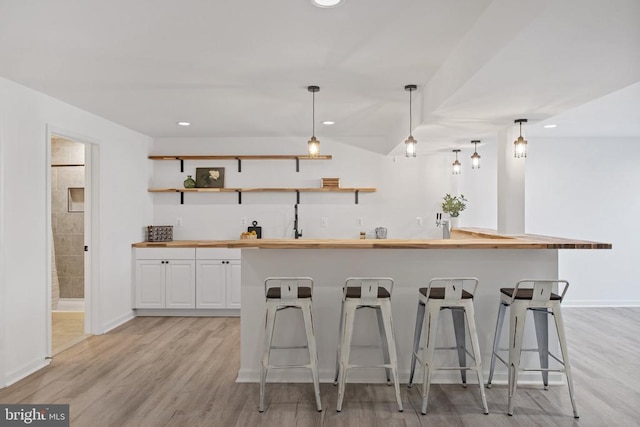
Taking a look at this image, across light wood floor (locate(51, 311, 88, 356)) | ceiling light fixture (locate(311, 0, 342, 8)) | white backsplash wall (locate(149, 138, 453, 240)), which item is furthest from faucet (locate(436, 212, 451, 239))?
light wood floor (locate(51, 311, 88, 356))

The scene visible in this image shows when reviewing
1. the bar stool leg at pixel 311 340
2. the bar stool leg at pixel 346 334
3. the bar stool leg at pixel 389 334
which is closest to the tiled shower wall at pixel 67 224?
the bar stool leg at pixel 311 340

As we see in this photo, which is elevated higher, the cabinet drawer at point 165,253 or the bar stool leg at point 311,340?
the cabinet drawer at point 165,253

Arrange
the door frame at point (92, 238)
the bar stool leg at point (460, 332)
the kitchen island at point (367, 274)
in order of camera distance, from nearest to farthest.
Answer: the bar stool leg at point (460, 332) → the kitchen island at point (367, 274) → the door frame at point (92, 238)

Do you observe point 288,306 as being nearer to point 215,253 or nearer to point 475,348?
point 475,348

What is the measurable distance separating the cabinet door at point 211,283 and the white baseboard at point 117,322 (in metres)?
0.83

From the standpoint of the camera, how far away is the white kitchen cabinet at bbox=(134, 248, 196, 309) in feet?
17.7

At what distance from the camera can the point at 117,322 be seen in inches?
197

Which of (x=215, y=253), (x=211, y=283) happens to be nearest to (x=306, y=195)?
(x=215, y=253)

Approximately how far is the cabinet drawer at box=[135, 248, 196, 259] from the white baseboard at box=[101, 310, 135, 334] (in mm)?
719

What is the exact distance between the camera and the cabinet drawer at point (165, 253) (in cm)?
538

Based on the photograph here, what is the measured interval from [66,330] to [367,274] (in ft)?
12.0

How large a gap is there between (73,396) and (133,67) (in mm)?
2406

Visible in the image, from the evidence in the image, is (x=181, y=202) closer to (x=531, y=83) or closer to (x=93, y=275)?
(x=93, y=275)

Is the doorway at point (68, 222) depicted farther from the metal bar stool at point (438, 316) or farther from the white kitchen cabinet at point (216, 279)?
the metal bar stool at point (438, 316)
